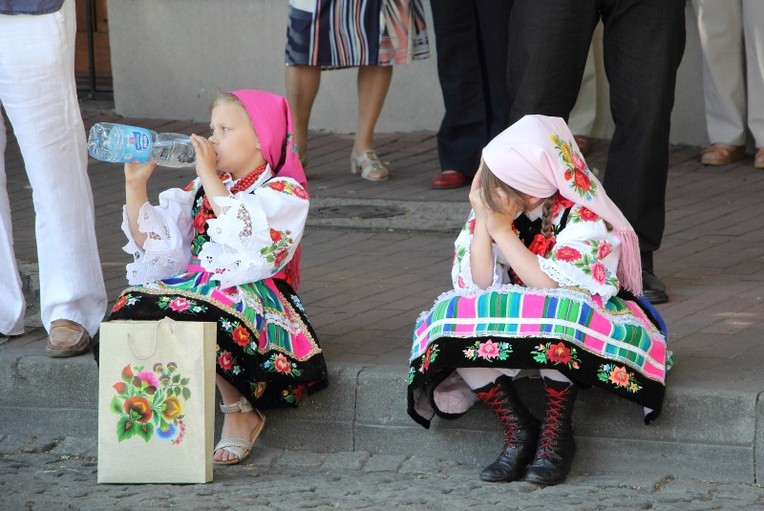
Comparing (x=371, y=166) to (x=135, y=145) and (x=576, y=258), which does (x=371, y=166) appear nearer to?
(x=135, y=145)

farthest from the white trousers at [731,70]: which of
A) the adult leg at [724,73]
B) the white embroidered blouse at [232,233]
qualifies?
the white embroidered blouse at [232,233]

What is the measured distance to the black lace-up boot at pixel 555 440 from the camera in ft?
11.8

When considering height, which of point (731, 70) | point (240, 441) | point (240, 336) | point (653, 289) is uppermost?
point (240, 336)

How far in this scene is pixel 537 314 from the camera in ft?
11.7

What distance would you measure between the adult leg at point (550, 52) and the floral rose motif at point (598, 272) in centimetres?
111

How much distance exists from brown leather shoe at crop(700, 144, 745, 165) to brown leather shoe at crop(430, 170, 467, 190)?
4.40ft

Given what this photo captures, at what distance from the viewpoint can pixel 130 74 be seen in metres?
8.99

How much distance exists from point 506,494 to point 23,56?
6.24 ft

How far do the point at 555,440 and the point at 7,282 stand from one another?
1.92 meters

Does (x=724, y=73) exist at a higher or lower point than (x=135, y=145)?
lower

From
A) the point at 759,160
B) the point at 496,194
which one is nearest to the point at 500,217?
the point at 496,194

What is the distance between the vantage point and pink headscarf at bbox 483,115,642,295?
12.0 ft

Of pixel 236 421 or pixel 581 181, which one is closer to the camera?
pixel 581 181

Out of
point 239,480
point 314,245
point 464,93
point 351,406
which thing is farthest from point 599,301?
point 464,93
